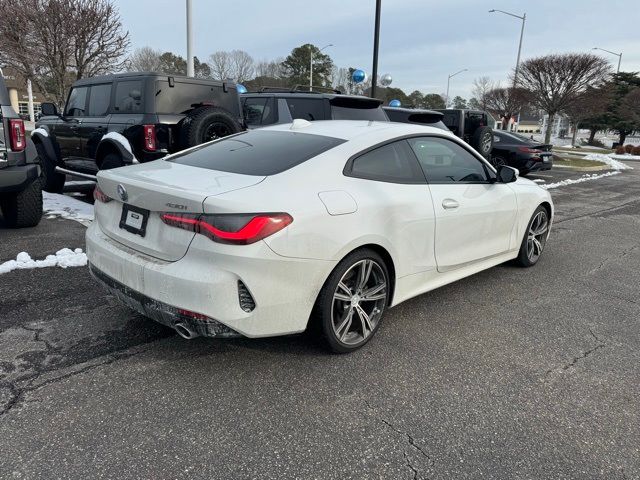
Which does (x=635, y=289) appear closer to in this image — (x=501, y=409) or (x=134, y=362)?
(x=501, y=409)

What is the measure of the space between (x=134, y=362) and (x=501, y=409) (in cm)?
220

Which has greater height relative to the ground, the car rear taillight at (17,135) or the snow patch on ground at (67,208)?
the car rear taillight at (17,135)

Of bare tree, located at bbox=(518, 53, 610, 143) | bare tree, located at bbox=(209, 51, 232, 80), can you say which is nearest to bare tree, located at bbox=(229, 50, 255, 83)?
bare tree, located at bbox=(209, 51, 232, 80)

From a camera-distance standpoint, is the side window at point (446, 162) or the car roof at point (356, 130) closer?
the car roof at point (356, 130)

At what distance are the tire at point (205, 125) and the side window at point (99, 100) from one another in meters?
1.50

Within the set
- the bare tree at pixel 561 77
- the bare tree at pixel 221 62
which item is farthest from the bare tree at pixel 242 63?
the bare tree at pixel 561 77

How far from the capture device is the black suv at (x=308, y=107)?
743 cm

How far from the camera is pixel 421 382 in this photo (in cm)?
305

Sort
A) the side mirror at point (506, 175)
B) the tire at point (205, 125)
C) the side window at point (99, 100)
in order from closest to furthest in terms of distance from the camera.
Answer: the side mirror at point (506, 175), the tire at point (205, 125), the side window at point (99, 100)

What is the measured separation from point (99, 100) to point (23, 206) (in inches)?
85.5

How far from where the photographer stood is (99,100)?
7.25 m

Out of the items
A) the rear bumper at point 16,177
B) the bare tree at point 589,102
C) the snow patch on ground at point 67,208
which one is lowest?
the snow patch on ground at point 67,208

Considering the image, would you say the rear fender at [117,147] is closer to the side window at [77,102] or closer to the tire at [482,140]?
the side window at [77,102]

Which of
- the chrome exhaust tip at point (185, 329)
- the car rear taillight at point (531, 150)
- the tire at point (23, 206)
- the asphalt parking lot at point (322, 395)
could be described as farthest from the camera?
the car rear taillight at point (531, 150)
